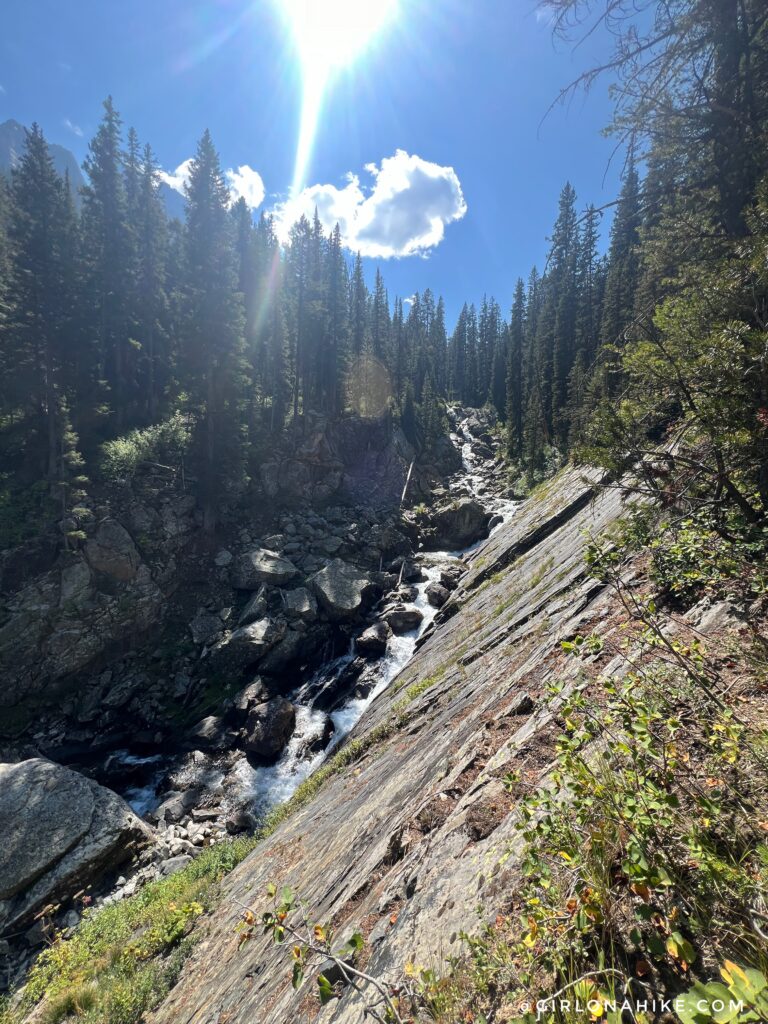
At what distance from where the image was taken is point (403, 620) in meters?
19.8

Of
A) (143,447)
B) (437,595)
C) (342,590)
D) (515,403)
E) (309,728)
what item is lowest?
(309,728)

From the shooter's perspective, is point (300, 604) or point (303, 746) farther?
Answer: point (300, 604)

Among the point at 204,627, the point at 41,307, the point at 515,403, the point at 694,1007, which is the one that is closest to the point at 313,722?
the point at 204,627

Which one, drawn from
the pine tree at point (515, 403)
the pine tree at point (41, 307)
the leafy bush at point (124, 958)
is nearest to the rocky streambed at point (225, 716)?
the leafy bush at point (124, 958)

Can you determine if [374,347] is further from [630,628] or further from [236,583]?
[630,628]

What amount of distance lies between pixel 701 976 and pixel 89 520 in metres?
22.4

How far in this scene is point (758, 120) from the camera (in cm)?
561

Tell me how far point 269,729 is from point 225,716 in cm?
239

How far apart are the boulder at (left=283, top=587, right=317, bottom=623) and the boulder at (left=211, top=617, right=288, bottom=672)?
140 cm

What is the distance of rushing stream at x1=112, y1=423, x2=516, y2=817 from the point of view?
12.8 m

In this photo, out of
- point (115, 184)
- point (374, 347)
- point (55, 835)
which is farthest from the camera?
point (374, 347)

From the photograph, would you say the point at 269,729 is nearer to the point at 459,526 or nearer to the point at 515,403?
the point at 459,526

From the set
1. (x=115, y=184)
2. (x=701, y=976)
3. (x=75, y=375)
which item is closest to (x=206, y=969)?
(x=701, y=976)

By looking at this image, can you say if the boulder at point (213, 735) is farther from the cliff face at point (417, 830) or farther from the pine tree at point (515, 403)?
the pine tree at point (515, 403)
